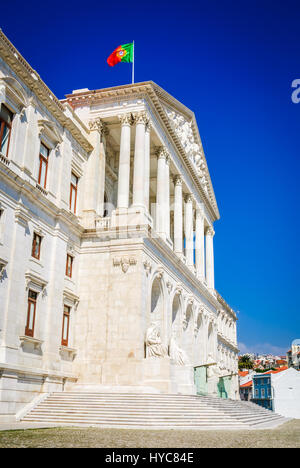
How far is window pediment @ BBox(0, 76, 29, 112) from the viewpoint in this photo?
23.2 m

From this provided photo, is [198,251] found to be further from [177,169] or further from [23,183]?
[23,183]

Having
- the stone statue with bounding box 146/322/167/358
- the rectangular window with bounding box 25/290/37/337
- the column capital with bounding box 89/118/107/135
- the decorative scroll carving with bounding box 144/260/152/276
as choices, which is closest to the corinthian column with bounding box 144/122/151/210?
the column capital with bounding box 89/118/107/135

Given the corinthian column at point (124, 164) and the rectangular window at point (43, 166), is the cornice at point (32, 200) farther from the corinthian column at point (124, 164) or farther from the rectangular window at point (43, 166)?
the corinthian column at point (124, 164)

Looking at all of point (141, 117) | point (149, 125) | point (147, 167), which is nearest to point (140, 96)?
point (141, 117)

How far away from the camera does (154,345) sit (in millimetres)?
26922

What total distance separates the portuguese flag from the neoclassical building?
102 inches

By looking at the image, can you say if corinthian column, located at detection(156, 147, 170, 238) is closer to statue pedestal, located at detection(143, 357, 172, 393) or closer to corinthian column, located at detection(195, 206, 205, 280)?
statue pedestal, located at detection(143, 357, 172, 393)

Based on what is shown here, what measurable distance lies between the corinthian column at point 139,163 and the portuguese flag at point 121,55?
4.57 metres

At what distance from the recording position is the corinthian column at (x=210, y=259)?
161ft

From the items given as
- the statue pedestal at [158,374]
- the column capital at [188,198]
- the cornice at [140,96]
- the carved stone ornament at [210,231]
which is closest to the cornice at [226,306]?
the carved stone ornament at [210,231]

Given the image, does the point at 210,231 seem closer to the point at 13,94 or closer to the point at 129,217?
the point at 129,217

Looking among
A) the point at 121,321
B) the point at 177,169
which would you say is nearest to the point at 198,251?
the point at 177,169

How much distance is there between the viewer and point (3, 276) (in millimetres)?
22016

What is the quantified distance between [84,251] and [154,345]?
24.4 feet
